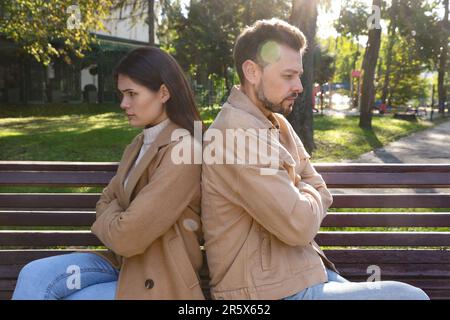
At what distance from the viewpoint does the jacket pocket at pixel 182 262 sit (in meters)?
2.57

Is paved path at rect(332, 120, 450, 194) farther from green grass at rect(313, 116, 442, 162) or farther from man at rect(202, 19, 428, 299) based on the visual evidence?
man at rect(202, 19, 428, 299)

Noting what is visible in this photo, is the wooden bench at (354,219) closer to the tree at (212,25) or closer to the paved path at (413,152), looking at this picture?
the paved path at (413,152)

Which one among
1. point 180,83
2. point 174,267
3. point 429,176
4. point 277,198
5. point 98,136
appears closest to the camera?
point 277,198

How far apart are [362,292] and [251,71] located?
1106 mm

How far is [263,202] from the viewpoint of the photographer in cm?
237

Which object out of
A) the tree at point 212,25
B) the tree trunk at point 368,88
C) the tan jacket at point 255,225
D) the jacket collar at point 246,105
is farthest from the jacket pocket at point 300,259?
the tree at point 212,25

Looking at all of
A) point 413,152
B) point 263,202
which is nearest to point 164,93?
point 263,202

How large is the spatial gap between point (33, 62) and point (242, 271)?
105 ft

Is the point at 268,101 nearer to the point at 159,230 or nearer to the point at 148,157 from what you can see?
the point at 148,157

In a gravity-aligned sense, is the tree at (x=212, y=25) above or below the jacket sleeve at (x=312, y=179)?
above

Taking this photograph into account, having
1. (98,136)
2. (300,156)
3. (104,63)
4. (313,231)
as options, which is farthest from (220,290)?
(104,63)

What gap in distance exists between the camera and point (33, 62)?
1254 inches

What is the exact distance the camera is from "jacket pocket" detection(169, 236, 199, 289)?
2574 millimetres

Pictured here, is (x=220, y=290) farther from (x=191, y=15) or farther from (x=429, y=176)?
(x=191, y=15)
